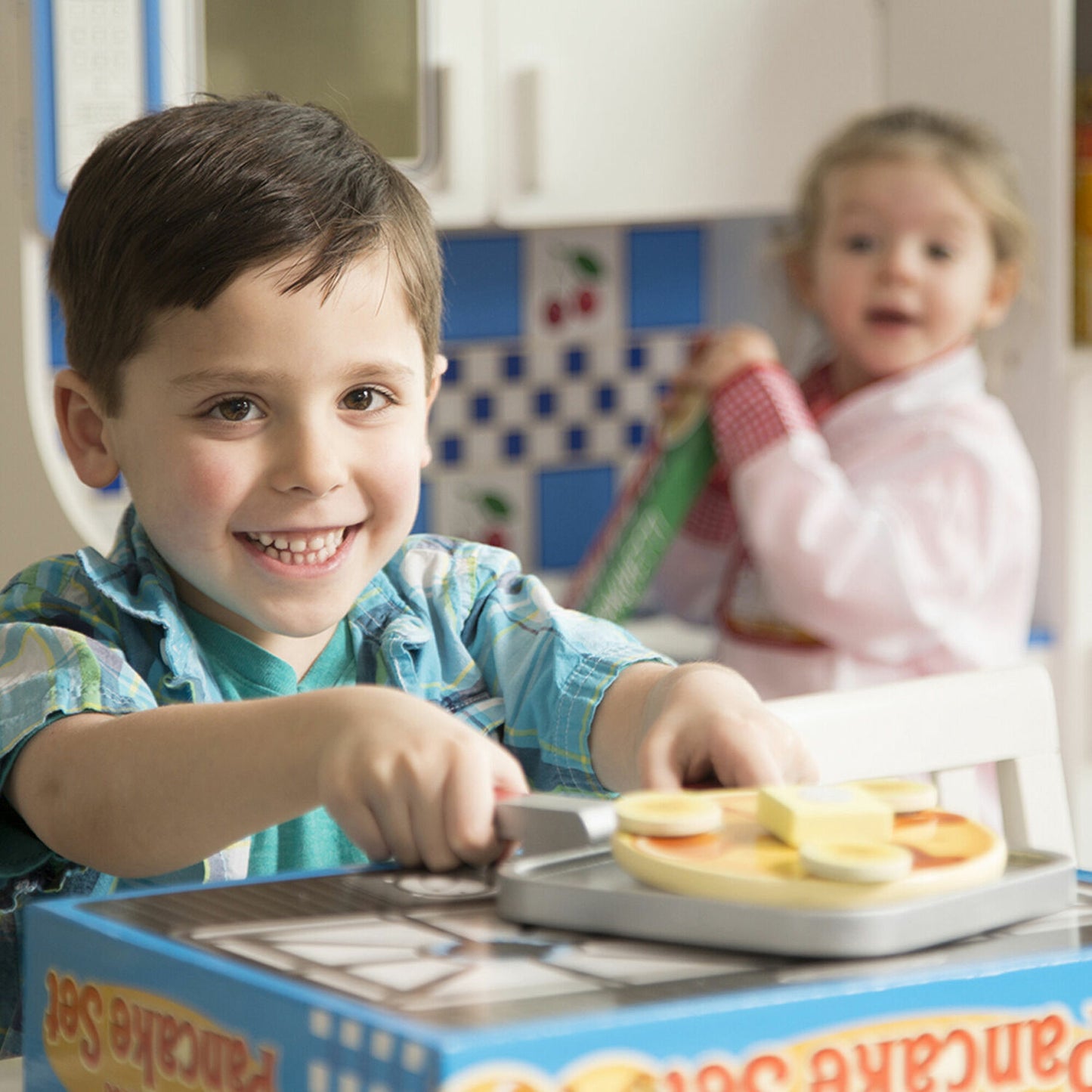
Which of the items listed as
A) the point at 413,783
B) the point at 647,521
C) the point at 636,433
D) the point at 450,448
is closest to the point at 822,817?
the point at 413,783

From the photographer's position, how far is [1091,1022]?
0.41 meters

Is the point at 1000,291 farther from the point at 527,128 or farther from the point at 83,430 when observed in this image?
the point at 83,430

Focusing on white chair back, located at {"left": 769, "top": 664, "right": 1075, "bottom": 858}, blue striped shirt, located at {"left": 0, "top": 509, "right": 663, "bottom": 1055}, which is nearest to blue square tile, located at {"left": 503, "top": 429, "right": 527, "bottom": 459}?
blue striped shirt, located at {"left": 0, "top": 509, "right": 663, "bottom": 1055}

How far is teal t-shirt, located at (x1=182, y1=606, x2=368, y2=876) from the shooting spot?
795mm

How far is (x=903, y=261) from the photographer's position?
196 cm

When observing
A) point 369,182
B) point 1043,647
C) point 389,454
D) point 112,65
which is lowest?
point 1043,647

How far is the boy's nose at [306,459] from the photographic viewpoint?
754 mm

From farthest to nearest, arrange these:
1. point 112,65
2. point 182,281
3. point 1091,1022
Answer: point 112,65
point 182,281
point 1091,1022

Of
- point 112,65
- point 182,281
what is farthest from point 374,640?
point 112,65

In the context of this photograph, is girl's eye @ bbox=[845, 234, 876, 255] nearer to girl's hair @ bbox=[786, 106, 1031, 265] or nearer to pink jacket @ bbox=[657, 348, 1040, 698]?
girl's hair @ bbox=[786, 106, 1031, 265]

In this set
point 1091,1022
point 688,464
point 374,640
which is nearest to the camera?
point 1091,1022

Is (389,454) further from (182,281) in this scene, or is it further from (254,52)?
(254,52)

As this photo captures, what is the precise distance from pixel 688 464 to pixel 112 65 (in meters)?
0.72

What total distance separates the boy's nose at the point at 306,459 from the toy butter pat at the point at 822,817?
347mm
